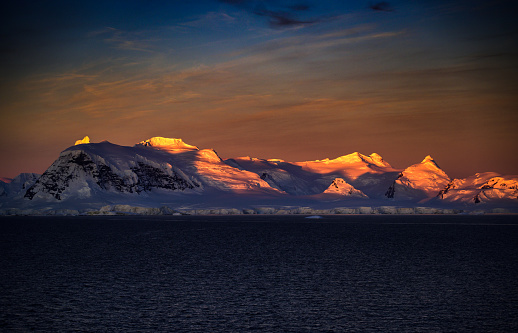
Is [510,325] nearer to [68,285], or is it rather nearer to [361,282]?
[361,282]

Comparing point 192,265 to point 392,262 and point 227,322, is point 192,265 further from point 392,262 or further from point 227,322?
point 227,322

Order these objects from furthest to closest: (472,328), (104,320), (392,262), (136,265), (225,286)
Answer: (392,262), (136,265), (225,286), (104,320), (472,328)

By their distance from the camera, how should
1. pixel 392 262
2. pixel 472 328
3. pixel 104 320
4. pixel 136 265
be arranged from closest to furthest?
pixel 472 328
pixel 104 320
pixel 136 265
pixel 392 262

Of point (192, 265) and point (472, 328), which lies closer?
point (472, 328)

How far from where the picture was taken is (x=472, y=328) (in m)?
25.2

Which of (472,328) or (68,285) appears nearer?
(472,328)

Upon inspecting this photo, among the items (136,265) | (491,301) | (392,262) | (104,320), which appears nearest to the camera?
(104,320)

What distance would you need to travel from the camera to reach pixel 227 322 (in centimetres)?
2680

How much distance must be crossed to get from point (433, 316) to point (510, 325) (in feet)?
11.7

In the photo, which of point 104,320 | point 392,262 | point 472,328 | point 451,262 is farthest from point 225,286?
point 451,262

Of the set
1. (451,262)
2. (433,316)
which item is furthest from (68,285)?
(451,262)

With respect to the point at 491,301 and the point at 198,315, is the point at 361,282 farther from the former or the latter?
the point at 198,315

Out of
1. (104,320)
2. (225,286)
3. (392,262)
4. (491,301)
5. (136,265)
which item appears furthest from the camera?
(392,262)

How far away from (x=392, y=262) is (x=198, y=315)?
1246 inches
